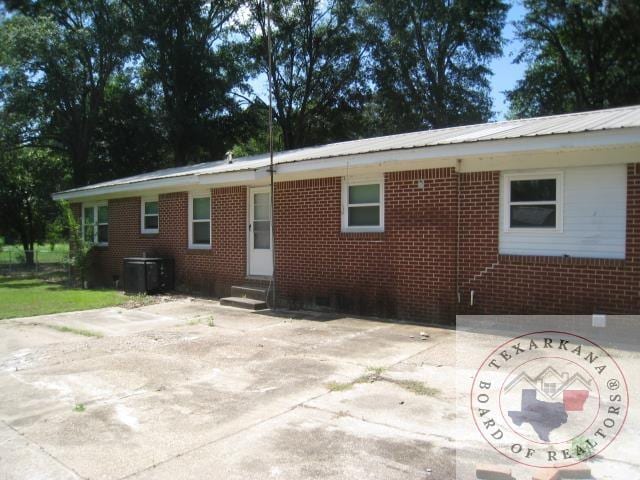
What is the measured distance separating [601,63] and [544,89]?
2771 mm

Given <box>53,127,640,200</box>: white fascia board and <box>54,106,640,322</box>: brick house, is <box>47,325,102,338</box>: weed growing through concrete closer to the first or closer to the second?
<box>54,106,640,322</box>: brick house

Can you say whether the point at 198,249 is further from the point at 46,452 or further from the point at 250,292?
the point at 46,452

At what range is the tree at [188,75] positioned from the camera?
27.4 m

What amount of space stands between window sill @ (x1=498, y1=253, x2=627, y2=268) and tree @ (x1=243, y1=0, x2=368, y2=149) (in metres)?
23.6

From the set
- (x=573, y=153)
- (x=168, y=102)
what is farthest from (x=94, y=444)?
(x=168, y=102)

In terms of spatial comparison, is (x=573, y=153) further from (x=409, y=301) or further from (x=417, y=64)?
(x=417, y=64)

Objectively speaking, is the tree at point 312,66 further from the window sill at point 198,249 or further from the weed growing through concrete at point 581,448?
the weed growing through concrete at point 581,448

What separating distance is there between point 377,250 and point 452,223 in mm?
1571

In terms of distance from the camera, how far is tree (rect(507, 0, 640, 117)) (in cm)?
2342

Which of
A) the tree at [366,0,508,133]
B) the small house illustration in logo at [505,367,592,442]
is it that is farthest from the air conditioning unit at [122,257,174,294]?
the tree at [366,0,508,133]

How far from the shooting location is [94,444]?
418 cm

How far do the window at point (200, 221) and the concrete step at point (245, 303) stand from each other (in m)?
2.49

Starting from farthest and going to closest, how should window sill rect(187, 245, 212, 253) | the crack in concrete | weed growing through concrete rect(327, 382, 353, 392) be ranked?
window sill rect(187, 245, 212, 253) < weed growing through concrete rect(327, 382, 353, 392) < the crack in concrete

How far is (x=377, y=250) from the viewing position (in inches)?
384
